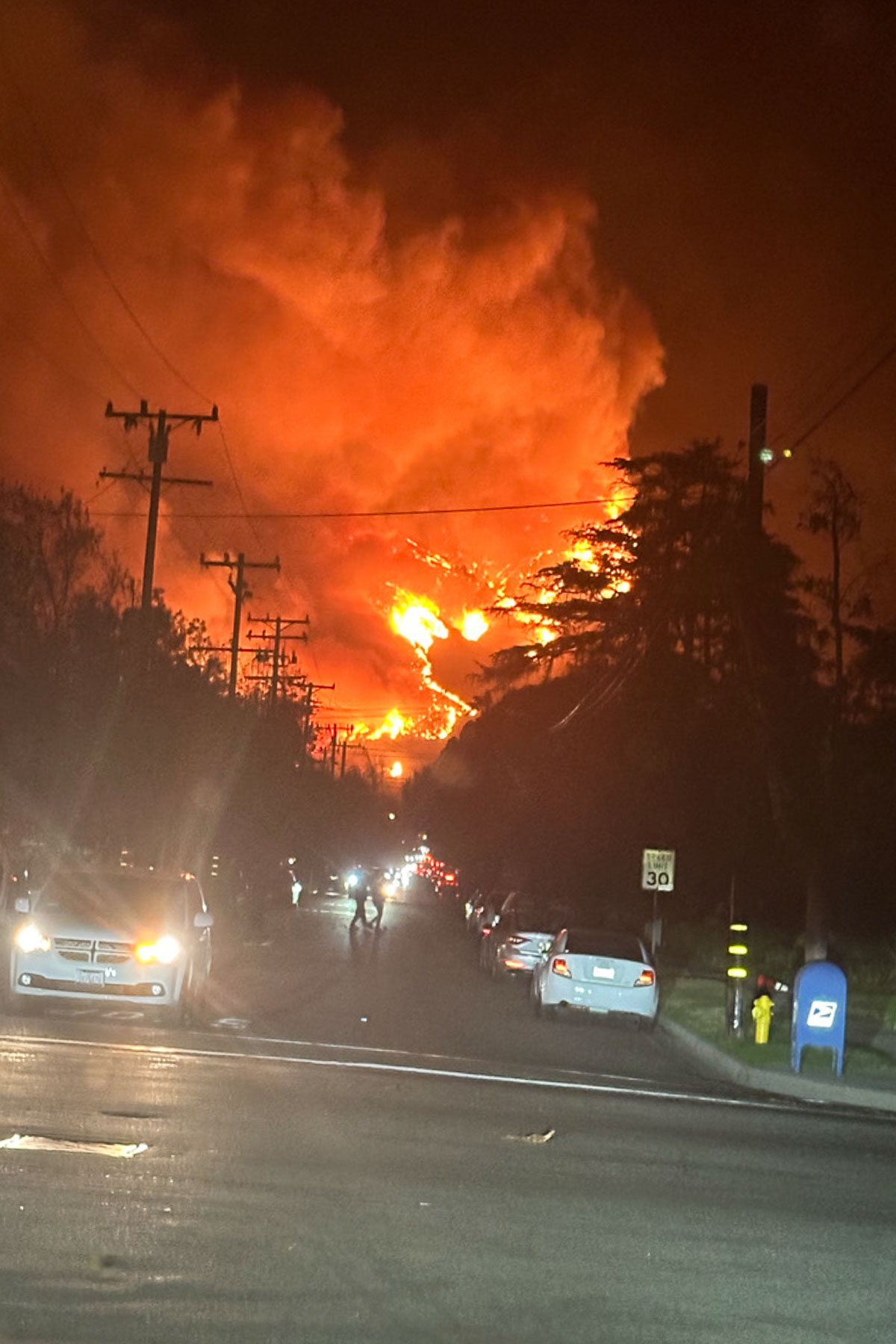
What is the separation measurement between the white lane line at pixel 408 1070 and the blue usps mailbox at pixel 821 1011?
2020mm

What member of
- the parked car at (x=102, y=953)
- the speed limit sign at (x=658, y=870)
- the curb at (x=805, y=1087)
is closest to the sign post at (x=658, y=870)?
the speed limit sign at (x=658, y=870)

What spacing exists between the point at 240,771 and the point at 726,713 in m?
18.6

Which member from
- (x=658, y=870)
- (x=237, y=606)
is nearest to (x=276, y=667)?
(x=237, y=606)

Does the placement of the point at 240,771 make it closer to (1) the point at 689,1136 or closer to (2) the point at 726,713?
(2) the point at 726,713

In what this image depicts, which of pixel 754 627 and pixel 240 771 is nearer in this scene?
pixel 754 627

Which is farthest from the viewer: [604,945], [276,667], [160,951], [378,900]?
[276,667]

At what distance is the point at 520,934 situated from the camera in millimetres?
31828

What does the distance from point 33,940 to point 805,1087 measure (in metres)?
8.53

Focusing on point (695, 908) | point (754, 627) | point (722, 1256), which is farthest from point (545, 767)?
point (722, 1256)

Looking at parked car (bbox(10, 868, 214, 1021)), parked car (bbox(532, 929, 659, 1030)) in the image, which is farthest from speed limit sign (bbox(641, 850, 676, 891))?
parked car (bbox(10, 868, 214, 1021))

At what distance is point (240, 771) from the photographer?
56312 mm

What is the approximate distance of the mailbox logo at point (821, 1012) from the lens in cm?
1847

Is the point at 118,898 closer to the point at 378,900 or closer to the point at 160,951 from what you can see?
the point at 160,951

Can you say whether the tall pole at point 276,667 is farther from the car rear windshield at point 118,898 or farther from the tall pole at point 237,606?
the car rear windshield at point 118,898
